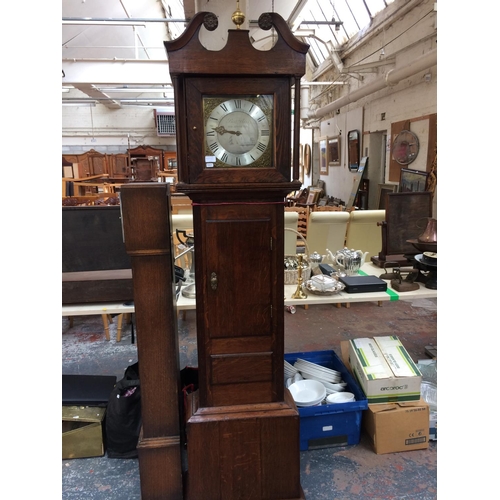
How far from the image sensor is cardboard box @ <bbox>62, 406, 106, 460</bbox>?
1979 millimetres

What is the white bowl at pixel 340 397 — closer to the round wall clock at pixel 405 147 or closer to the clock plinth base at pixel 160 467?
the clock plinth base at pixel 160 467

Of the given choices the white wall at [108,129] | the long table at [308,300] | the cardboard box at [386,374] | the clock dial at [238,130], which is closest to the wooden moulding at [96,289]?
the long table at [308,300]

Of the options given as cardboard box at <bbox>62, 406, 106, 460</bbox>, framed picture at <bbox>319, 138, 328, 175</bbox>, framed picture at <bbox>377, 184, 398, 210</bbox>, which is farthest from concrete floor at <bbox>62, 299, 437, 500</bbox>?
framed picture at <bbox>319, 138, 328, 175</bbox>

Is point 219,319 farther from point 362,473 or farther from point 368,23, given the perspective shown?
point 368,23

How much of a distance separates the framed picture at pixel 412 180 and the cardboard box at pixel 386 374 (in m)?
3.44

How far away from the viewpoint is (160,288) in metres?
1.53

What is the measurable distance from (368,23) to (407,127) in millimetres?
2157

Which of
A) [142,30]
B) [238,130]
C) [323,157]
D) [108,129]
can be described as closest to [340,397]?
[238,130]

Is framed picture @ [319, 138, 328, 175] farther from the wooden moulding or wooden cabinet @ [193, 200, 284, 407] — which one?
wooden cabinet @ [193, 200, 284, 407]

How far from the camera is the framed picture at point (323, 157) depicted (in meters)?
9.93

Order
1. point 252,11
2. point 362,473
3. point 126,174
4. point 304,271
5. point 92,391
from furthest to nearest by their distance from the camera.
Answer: point 126,174, point 252,11, point 304,271, point 92,391, point 362,473

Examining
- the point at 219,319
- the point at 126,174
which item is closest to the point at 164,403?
the point at 219,319

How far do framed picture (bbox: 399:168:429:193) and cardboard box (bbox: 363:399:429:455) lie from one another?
12.0ft

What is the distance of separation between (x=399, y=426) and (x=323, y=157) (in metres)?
8.94
